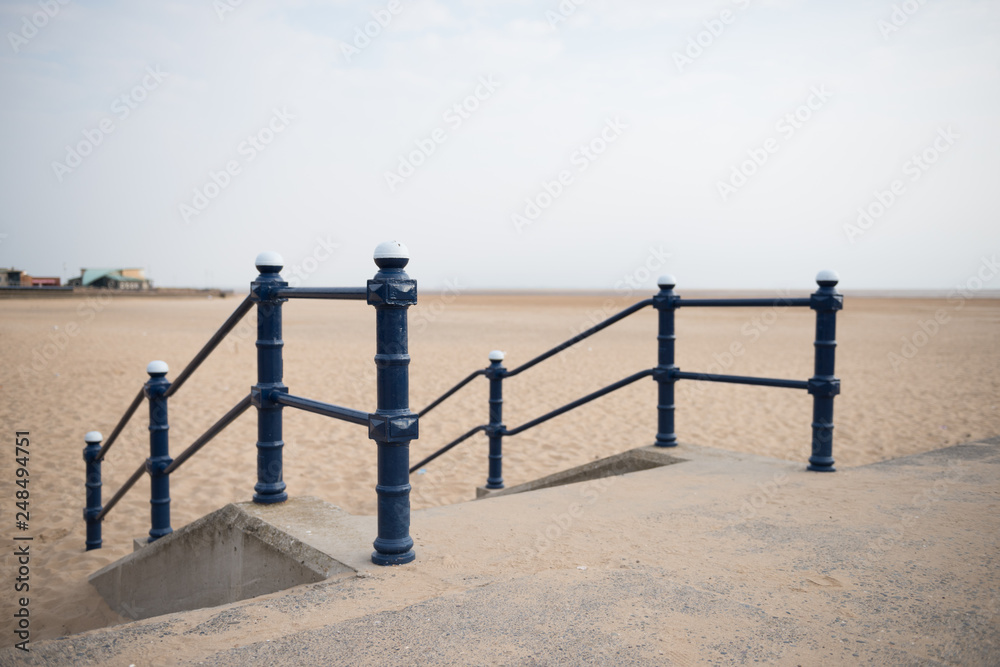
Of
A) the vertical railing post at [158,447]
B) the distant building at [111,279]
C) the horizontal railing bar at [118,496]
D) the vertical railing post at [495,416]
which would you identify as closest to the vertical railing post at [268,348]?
the vertical railing post at [158,447]

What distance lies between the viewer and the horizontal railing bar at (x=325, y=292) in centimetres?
233

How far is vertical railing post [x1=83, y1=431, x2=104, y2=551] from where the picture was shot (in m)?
4.72

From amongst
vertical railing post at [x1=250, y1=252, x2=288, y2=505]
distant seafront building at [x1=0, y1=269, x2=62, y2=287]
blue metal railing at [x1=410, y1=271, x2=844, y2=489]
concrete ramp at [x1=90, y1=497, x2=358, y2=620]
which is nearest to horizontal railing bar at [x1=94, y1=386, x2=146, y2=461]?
concrete ramp at [x1=90, y1=497, x2=358, y2=620]

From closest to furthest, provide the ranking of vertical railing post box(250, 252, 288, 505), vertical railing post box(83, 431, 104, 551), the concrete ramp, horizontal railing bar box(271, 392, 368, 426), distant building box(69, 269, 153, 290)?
horizontal railing bar box(271, 392, 368, 426) → the concrete ramp → vertical railing post box(250, 252, 288, 505) → vertical railing post box(83, 431, 104, 551) → distant building box(69, 269, 153, 290)

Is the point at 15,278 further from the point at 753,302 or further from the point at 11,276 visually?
the point at 753,302

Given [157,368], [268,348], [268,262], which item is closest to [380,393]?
[268,348]

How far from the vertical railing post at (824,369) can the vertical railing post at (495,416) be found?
2063mm

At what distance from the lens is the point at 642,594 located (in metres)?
2.08

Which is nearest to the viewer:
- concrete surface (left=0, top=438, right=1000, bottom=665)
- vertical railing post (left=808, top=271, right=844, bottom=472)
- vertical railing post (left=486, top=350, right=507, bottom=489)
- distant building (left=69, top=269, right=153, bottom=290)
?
concrete surface (left=0, top=438, right=1000, bottom=665)

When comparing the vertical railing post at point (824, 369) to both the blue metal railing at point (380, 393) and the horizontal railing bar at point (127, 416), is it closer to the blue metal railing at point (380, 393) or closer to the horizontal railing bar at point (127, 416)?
the blue metal railing at point (380, 393)

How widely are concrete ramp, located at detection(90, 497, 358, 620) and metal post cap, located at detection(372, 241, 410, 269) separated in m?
1.04

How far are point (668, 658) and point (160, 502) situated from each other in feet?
11.1

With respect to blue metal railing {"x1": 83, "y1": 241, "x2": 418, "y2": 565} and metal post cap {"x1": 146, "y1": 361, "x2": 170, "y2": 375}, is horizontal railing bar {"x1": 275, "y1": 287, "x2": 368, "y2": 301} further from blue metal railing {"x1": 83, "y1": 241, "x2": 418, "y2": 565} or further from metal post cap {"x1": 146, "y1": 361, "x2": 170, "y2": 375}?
metal post cap {"x1": 146, "y1": 361, "x2": 170, "y2": 375}

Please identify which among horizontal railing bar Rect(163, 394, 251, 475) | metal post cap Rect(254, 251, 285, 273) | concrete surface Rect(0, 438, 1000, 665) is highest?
metal post cap Rect(254, 251, 285, 273)
